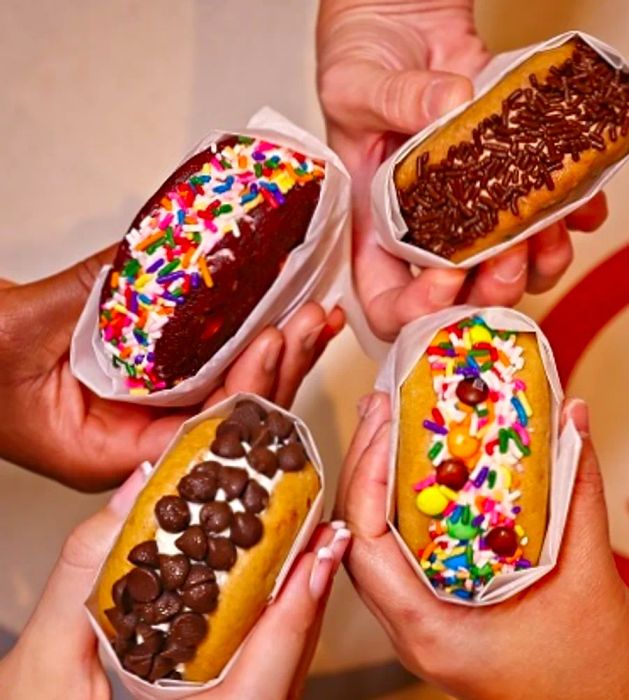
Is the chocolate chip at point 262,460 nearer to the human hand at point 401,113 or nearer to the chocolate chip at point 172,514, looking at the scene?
the chocolate chip at point 172,514

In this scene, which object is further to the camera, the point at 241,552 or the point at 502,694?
the point at 502,694

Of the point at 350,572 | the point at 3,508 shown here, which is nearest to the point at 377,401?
the point at 350,572

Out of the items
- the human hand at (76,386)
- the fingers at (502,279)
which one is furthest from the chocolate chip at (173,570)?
the fingers at (502,279)

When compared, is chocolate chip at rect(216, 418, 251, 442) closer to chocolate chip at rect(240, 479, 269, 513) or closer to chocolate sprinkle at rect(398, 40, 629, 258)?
chocolate chip at rect(240, 479, 269, 513)

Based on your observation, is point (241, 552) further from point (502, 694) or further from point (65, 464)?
point (65, 464)

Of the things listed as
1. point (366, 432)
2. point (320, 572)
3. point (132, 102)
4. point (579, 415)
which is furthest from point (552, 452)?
point (132, 102)

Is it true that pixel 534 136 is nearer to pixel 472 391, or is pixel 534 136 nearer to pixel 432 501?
pixel 472 391
